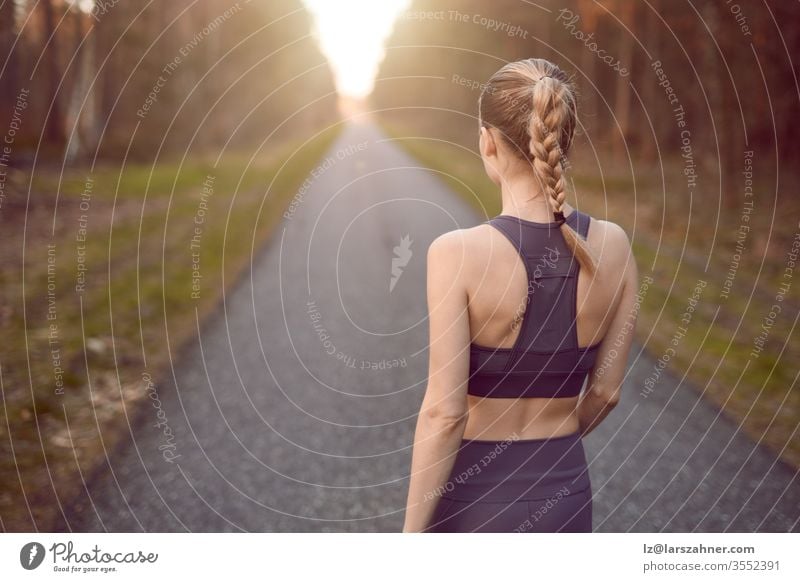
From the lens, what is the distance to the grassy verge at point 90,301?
15.4 ft

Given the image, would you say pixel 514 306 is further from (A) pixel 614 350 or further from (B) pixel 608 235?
(A) pixel 614 350

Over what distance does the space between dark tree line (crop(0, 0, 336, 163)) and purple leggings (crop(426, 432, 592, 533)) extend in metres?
13.1

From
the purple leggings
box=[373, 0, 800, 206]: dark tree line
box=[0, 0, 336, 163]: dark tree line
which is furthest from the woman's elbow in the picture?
box=[0, 0, 336, 163]: dark tree line

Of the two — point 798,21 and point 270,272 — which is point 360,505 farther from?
point 798,21

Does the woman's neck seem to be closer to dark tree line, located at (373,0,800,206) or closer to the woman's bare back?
the woman's bare back

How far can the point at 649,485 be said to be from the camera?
4492 millimetres

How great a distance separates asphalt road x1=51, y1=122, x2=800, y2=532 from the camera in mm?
4113

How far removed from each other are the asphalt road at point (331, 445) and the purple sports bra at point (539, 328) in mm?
2405

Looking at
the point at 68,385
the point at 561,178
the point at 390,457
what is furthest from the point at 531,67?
the point at 68,385

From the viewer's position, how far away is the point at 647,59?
93.6 feet
